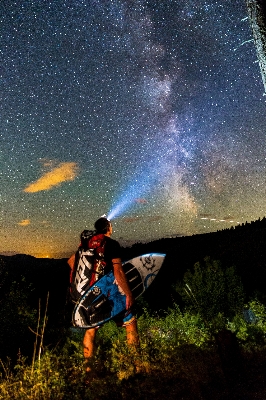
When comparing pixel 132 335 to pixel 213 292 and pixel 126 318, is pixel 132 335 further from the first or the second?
pixel 213 292

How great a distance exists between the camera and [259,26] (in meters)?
5.53

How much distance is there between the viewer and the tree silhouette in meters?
5.46

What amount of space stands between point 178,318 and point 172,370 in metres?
1.94

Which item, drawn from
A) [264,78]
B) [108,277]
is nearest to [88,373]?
[108,277]

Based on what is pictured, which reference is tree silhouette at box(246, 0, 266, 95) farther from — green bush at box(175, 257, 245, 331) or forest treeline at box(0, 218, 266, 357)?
forest treeline at box(0, 218, 266, 357)

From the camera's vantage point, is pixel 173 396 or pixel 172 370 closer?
pixel 173 396

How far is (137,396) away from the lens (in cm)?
324

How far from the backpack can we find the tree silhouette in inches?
151

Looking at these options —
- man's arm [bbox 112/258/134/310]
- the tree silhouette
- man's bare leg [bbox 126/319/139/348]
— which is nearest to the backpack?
man's arm [bbox 112/258/134/310]

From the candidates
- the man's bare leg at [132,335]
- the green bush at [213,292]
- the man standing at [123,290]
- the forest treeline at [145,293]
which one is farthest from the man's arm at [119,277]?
the green bush at [213,292]

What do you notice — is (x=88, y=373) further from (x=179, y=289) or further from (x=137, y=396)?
(x=179, y=289)

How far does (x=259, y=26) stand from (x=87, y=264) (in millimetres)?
4558

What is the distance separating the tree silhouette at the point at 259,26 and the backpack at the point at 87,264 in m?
3.83

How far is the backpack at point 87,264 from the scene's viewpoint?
425cm
